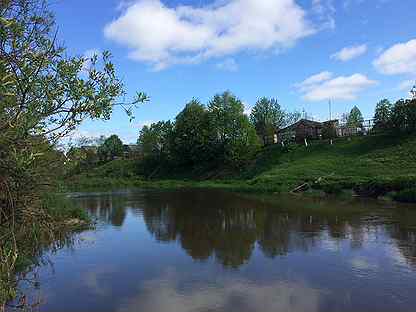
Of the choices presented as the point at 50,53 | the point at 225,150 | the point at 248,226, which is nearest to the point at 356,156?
the point at 225,150

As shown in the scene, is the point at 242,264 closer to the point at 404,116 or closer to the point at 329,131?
the point at 404,116

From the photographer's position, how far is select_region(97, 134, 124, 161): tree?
10429 cm

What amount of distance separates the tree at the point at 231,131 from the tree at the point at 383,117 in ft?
56.9

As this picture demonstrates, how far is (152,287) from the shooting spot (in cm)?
1272

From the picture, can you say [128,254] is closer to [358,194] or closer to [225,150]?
[358,194]

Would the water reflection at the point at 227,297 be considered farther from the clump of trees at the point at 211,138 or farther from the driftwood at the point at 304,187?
the clump of trees at the point at 211,138

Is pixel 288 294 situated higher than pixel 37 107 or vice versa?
pixel 37 107


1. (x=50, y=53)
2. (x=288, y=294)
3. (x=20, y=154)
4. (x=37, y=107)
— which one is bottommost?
(x=288, y=294)

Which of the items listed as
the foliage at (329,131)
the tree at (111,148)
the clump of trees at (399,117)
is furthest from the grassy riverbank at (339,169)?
the tree at (111,148)

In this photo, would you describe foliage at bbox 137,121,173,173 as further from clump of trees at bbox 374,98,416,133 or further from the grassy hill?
clump of trees at bbox 374,98,416,133

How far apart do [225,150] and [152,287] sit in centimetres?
5246

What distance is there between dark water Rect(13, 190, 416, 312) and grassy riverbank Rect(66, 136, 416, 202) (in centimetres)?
693

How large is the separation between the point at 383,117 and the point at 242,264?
1604 inches

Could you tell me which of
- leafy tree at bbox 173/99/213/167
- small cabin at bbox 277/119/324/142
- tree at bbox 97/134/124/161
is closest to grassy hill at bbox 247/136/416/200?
small cabin at bbox 277/119/324/142
